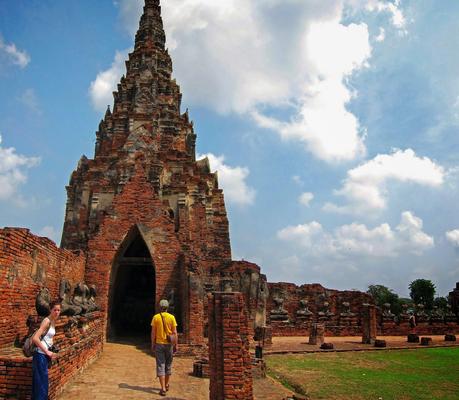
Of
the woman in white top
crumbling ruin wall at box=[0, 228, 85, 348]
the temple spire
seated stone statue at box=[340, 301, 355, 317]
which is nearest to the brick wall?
crumbling ruin wall at box=[0, 228, 85, 348]

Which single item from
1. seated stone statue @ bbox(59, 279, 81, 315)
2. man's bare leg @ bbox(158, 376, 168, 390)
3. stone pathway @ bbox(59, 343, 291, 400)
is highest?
seated stone statue @ bbox(59, 279, 81, 315)

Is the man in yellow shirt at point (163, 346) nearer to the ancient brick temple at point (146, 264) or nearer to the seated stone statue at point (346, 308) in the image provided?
the ancient brick temple at point (146, 264)

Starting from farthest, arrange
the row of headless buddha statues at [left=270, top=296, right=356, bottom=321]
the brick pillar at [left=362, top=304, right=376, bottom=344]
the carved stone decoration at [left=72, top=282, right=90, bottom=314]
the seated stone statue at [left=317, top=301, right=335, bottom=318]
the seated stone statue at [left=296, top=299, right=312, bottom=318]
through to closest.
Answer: the seated stone statue at [left=317, top=301, right=335, bottom=318]
the seated stone statue at [left=296, top=299, right=312, bottom=318]
the row of headless buddha statues at [left=270, top=296, right=356, bottom=321]
the brick pillar at [left=362, top=304, right=376, bottom=344]
the carved stone decoration at [left=72, top=282, right=90, bottom=314]

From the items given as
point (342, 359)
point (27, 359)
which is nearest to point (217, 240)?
point (342, 359)

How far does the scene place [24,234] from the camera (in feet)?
29.2

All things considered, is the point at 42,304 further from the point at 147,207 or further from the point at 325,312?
the point at 325,312

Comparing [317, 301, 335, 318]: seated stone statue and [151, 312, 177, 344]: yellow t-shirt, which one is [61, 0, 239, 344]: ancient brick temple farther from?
[317, 301, 335, 318]: seated stone statue

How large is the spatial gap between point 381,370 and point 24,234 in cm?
907

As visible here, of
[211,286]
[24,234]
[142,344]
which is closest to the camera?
[24,234]

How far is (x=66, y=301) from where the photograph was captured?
9938 millimetres

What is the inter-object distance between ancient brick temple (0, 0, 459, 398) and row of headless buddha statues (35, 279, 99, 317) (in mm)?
50

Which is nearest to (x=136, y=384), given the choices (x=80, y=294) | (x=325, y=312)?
(x=80, y=294)

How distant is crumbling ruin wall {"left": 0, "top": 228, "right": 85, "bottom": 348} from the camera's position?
801 cm

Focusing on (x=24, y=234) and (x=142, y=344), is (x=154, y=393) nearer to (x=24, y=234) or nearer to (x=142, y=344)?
(x=24, y=234)
